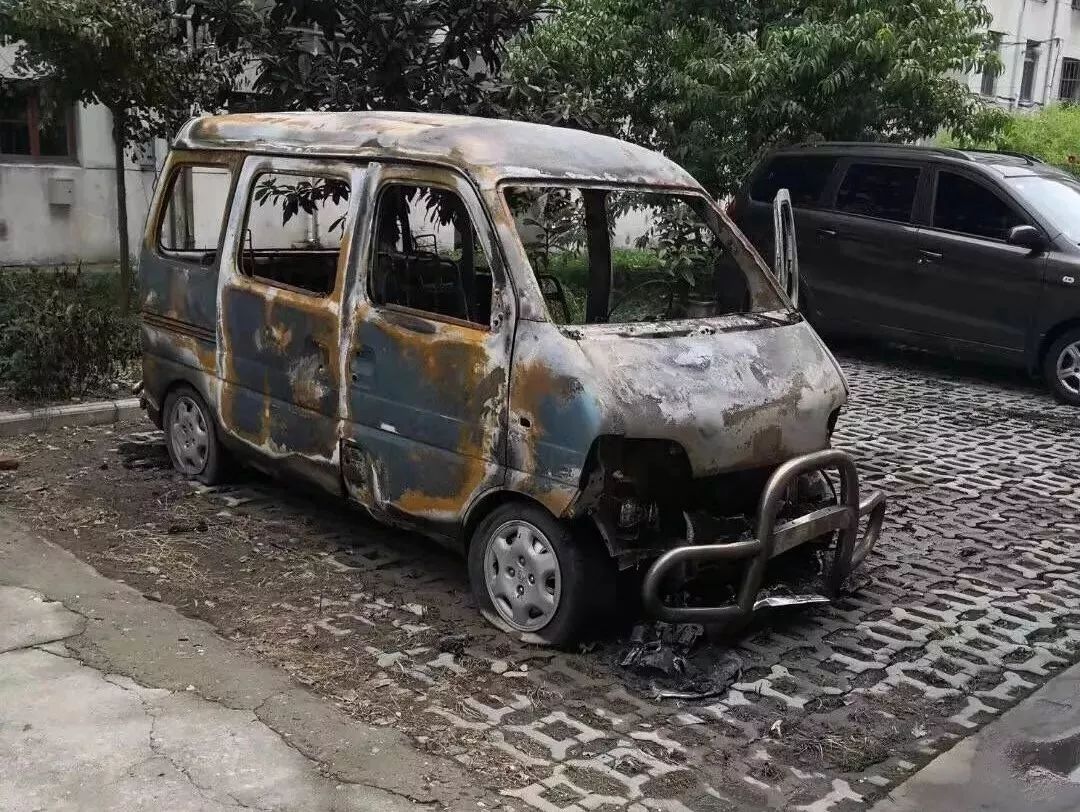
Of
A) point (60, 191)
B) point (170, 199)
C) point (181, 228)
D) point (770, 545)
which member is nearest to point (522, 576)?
point (770, 545)

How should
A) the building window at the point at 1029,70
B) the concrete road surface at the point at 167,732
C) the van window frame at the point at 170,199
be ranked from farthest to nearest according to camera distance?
the building window at the point at 1029,70 < the van window frame at the point at 170,199 < the concrete road surface at the point at 167,732

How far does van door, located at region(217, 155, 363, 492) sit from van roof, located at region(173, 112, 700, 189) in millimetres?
123

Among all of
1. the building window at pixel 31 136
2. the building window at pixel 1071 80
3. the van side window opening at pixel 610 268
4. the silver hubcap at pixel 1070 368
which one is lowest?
the silver hubcap at pixel 1070 368

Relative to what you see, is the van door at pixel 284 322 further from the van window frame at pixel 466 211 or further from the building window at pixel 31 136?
the building window at pixel 31 136

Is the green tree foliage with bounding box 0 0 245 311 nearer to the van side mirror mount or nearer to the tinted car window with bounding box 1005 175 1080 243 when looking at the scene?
the van side mirror mount

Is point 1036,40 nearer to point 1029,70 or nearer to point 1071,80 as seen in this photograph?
point 1029,70

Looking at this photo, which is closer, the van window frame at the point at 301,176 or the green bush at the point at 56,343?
the van window frame at the point at 301,176

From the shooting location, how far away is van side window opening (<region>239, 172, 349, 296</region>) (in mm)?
5637

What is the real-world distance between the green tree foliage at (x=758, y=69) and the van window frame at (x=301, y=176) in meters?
6.05

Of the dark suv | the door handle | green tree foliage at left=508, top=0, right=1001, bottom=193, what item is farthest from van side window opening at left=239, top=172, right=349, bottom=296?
the dark suv

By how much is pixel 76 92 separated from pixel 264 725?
24.2 feet

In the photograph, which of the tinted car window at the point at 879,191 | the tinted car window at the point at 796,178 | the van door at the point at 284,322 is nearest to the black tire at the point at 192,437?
the van door at the point at 284,322

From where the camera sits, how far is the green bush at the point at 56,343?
7703mm

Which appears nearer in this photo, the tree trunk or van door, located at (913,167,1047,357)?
van door, located at (913,167,1047,357)
